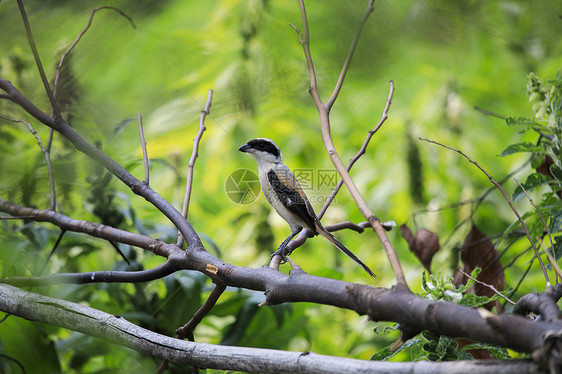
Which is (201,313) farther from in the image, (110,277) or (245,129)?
(245,129)

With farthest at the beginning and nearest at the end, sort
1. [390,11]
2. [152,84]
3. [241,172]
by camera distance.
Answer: [241,172] → [152,84] → [390,11]

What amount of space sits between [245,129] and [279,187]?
1.43 ft

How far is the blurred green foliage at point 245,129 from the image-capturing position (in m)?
1.47

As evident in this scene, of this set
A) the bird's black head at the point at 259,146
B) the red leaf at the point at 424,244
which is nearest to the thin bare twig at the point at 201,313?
the red leaf at the point at 424,244

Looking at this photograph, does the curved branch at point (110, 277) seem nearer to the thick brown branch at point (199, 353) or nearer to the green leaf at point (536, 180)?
the thick brown branch at point (199, 353)

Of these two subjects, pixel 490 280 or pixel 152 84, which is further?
pixel 152 84

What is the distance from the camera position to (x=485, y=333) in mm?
799

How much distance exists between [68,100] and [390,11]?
1.04m

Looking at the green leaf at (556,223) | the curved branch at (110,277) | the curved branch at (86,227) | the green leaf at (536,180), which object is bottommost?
the green leaf at (556,223)

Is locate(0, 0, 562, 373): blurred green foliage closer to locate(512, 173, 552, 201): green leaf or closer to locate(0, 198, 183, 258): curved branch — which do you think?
locate(0, 198, 183, 258): curved branch

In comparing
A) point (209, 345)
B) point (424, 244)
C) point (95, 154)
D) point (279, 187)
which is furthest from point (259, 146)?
point (209, 345)

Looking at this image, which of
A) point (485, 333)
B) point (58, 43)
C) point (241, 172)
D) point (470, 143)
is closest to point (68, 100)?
point (58, 43)

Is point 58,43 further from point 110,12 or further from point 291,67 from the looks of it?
point 291,67

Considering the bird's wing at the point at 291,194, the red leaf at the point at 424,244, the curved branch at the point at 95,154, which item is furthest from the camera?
the bird's wing at the point at 291,194
